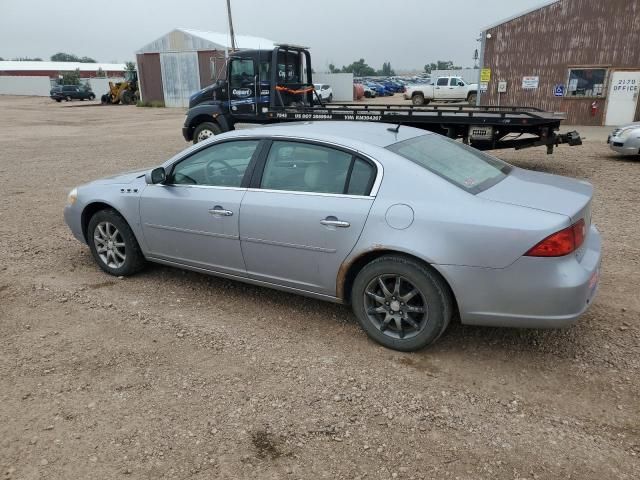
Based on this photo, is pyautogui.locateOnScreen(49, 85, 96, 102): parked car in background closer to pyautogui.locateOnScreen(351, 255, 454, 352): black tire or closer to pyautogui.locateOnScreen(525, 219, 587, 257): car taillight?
pyautogui.locateOnScreen(351, 255, 454, 352): black tire

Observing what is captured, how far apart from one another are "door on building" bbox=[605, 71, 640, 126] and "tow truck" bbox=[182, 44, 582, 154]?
8821 mm

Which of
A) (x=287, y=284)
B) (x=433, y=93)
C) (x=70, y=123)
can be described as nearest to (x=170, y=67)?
(x=70, y=123)

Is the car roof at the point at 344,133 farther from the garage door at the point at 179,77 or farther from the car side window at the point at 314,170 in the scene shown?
the garage door at the point at 179,77

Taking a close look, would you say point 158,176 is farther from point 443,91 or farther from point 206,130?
point 443,91

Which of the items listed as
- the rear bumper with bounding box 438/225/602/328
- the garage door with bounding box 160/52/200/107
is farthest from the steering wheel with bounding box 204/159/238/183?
the garage door with bounding box 160/52/200/107

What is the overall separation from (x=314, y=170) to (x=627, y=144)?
9.84 m

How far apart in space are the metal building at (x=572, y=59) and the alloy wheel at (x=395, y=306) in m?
19.0

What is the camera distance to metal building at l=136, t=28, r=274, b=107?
117 feet

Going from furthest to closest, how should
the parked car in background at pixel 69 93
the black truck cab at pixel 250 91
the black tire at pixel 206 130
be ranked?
the parked car in background at pixel 69 93 → the black tire at pixel 206 130 → the black truck cab at pixel 250 91

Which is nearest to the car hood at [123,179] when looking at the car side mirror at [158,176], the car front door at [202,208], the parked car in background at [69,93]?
the car front door at [202,208]

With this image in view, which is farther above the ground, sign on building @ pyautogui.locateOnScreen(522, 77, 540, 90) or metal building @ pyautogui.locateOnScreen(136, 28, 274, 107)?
metal building @ pyautogui.locateOnScreen(136, 28, 274, 107)

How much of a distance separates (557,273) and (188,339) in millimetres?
2555

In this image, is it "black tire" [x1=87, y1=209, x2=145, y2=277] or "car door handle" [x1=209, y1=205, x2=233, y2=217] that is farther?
"black tire" [x1=87, y1=209, x2=145, y2=277]

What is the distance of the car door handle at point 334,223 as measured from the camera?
11.5 ft
